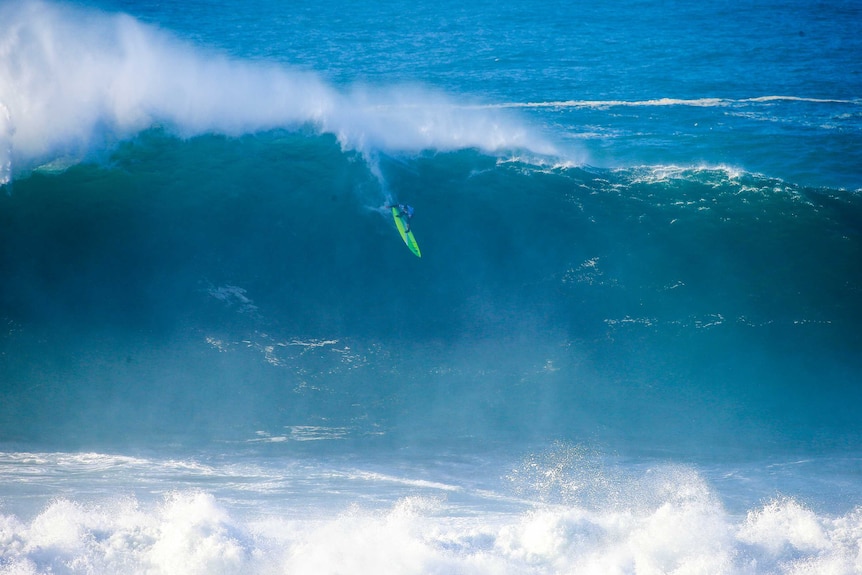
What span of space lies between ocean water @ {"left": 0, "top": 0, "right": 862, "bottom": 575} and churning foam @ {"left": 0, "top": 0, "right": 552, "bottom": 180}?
65 millimetres

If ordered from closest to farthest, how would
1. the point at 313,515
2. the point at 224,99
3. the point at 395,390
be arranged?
the point at 313,515 → the point at 395,390 → the point at 224,99

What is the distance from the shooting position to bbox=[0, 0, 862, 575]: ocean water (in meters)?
8.77

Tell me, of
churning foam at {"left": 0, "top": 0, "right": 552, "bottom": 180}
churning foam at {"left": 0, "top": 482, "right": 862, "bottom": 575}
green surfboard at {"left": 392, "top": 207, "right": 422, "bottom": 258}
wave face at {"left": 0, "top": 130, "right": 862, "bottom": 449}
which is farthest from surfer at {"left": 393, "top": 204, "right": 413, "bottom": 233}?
churning foam at {"left": 0, "top": 482, "right": 862, "bottom": 575}

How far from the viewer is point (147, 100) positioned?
14227 mm

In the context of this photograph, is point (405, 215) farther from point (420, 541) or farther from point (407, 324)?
point (420, 541)

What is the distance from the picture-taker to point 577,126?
16203 mm

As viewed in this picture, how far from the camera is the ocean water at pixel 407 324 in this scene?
8.77 metres

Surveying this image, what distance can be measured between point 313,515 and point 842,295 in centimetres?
925

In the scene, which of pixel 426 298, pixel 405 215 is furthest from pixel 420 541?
pixel 405 215

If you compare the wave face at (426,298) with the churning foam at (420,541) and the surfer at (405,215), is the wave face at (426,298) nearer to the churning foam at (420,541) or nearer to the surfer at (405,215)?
the surfer at (405,215)

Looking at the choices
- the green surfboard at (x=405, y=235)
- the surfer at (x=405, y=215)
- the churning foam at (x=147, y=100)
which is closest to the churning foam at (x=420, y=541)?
the green surfboard at (x=405, y=235)

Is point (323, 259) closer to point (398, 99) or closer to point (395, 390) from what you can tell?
point (395, 390)

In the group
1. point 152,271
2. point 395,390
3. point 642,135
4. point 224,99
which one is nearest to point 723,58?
point 642,135

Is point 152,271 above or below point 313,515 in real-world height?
above
